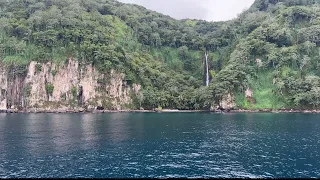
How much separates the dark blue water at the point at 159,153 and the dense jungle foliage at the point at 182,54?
68212 mm

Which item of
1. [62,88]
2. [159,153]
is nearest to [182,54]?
[62,88]

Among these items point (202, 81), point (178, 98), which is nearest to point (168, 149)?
point (178, 98)

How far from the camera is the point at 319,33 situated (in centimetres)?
14350

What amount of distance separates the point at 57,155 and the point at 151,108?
95.8 metres

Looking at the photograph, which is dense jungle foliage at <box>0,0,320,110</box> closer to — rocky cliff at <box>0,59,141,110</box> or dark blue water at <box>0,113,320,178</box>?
rocky cliff at <box>0,59,141,110</box>

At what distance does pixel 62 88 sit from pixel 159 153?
10409cm

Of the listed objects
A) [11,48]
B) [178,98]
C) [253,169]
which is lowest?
[253,169]

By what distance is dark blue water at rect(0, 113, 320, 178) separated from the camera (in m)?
34.0

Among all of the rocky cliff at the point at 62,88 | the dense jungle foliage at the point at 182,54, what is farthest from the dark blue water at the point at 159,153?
the rocky cliff at the point at 62,88

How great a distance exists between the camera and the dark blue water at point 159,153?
3403 centimetres

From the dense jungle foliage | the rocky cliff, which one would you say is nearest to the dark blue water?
the dense jungle foliage

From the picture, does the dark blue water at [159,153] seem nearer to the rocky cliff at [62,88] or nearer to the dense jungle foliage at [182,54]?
the dense jungle foliage at [182,54]

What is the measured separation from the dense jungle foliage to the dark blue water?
6821cm

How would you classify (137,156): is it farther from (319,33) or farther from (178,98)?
(319,33)
